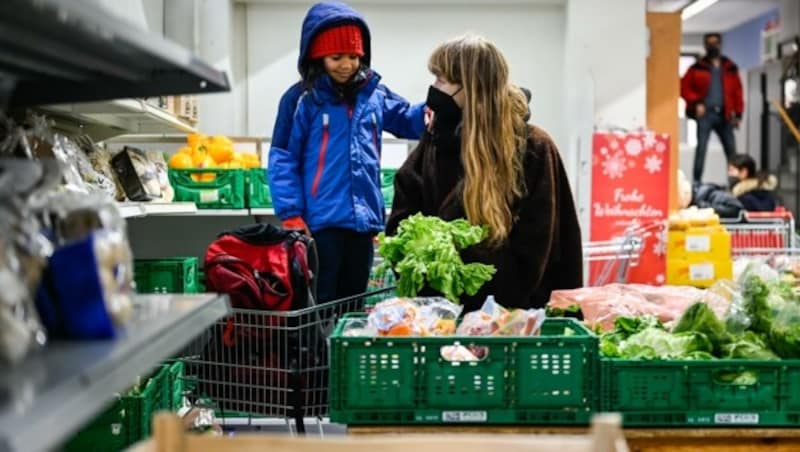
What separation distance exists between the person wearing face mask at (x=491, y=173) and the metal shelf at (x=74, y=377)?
176 centimetres

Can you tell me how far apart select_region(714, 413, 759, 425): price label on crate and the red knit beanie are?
2223 millimetres

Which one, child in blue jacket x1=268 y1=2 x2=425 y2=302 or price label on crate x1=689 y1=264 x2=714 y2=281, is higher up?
child in blue jacket x1=268 y1=2 x2=425 y2=302

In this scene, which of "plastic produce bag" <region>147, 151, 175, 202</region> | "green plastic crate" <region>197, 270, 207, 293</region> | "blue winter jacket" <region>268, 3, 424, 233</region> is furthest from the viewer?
"green plastic crate" <region>197, 270, 207, 293</region>

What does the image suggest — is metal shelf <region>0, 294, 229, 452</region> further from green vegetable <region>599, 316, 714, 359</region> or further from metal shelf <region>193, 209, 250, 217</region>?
metal shelf <region>193, 209, 250, 217</region>

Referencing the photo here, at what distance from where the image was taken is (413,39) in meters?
8.55

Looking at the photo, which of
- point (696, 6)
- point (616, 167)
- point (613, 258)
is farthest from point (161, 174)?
point (696, 6)

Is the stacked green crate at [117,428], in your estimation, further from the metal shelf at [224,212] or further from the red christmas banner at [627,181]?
the red christmas banner at [627,181]

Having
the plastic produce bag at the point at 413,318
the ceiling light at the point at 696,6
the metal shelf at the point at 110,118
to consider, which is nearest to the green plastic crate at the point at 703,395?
the plastic produce bag at the point at 413,318

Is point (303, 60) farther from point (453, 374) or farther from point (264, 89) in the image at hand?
point (264, 89)

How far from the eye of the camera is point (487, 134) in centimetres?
322

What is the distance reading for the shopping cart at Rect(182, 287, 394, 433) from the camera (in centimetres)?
331

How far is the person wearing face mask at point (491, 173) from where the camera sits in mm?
3205

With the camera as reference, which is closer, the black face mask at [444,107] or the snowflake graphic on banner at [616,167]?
A: the black face mask at [444,107]

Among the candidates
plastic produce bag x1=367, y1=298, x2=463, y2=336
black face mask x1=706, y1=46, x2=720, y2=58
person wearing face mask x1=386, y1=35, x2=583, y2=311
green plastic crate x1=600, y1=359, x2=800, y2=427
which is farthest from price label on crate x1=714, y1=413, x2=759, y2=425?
black face mask x1=706, y1=46, x2=720, y2=58
